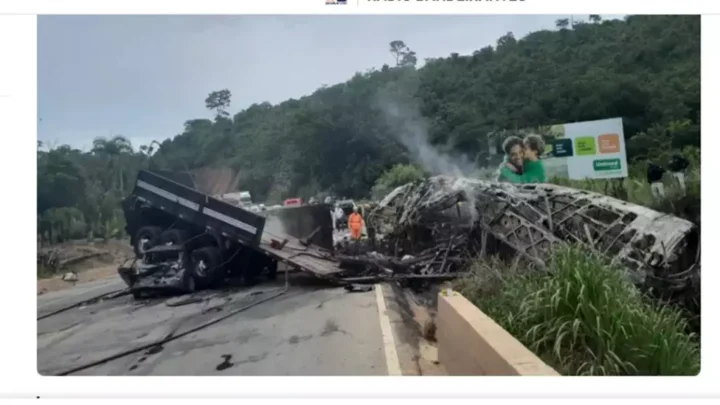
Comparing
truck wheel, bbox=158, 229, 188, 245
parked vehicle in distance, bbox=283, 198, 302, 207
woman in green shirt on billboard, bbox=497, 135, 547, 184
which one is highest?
woman in green shirt on billboard, bbox=497, 135, 547, 184

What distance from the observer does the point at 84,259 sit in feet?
13.0

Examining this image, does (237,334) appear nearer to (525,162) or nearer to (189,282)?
(189,282)

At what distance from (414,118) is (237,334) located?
176 cm

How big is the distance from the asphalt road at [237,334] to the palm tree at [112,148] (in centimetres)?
80

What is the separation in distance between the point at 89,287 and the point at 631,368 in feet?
10.6

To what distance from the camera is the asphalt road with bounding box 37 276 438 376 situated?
12.1 feet

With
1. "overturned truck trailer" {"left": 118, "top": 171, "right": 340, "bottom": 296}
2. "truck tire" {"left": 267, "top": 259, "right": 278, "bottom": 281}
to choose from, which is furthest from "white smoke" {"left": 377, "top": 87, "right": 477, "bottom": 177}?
"truck tire" {"left": 267, "top": 259, "right": 278, "bottom": 281}

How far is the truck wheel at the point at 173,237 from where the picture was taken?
4113mm

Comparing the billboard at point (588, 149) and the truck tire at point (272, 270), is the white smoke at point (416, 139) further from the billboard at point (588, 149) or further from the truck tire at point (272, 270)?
the truck tire at point (272, 270)

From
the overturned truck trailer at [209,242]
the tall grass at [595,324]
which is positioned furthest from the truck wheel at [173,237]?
the tall grass at [595,324]

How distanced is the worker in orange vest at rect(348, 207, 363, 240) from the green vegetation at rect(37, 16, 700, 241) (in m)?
0.15

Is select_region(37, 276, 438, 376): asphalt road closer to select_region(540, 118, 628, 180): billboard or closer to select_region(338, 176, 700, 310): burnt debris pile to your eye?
select_region(338, 176, 700, 310): burnt debris pile

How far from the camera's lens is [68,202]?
151 inches
